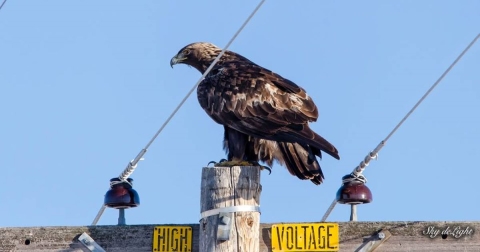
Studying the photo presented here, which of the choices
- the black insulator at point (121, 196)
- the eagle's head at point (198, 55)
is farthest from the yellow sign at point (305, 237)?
the eagle's head at point (198, 55)

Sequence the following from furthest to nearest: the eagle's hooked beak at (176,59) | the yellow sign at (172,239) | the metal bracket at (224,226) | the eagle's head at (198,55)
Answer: the eagle's hooked beak at (176,59) < the eagle's head at (198,55) < the yellow sign at (172,239) < the metal bracket at (224,226)

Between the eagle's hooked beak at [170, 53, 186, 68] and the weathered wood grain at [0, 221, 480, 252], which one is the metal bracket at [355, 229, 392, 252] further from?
the eagle's hooked beak at [170, 53, 186, 68]

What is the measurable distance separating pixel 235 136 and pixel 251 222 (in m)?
2.73

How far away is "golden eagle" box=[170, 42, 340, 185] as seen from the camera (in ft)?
23.4

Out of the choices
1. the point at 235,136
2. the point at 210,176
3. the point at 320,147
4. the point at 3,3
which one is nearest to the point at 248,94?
the point at 235,136

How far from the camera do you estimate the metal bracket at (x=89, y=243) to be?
5.27m

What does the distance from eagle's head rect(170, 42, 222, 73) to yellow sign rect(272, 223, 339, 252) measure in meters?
4.70

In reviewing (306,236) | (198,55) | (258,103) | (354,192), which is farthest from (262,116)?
(306,236)

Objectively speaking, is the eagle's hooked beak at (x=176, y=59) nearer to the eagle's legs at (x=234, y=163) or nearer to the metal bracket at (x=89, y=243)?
the eagle's legs at (x=234, y=163)

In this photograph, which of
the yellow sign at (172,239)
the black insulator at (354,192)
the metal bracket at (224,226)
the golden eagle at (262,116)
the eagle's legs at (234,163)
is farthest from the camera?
the golden eagle at (262,116)

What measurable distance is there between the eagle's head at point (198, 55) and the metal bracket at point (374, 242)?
15.9 ft

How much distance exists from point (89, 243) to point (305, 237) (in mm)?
1261

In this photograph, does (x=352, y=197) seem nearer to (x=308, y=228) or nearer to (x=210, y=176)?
(x=308, y=228)

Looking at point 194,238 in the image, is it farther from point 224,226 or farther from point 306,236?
point 306,236
